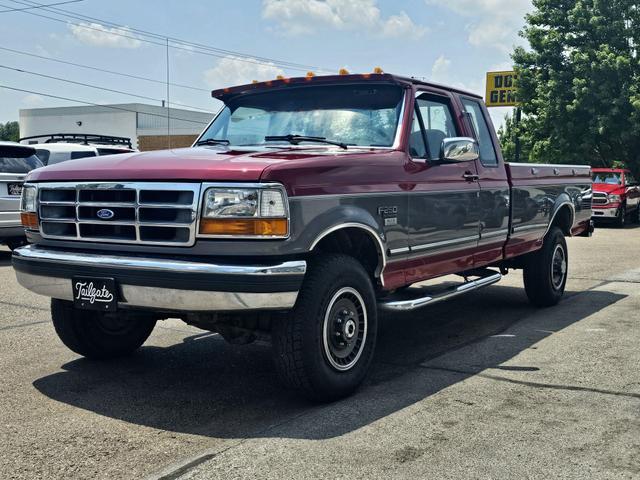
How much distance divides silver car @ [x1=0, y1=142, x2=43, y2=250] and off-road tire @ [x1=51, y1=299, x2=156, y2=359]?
616 cm

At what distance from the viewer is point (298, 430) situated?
397 cm

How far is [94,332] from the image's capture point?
5285mm

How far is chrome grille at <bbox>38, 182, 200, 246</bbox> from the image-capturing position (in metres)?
4.11

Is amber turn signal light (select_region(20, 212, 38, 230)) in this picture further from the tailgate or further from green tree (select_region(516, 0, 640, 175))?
green tree (select_region(516, 0, 640, 175))

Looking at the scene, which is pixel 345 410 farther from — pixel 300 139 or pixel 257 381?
pixel 300 139

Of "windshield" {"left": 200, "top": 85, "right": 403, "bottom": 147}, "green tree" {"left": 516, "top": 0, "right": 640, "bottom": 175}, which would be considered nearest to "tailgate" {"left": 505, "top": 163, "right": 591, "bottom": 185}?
"windshield" {"left": 200, "top": 85, "right": 403, "bottom": 147}

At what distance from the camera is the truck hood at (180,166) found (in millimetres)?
4059

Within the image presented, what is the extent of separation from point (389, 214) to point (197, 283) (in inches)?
60.5

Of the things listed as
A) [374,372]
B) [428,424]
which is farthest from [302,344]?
[374,372]

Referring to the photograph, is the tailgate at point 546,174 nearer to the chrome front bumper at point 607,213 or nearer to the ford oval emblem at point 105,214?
the ford oval emblem at point 105,214

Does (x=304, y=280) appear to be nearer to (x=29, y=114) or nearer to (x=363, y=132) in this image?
(x=363, y=132)

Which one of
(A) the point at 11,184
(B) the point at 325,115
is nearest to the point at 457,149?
(B) the point at 325,115

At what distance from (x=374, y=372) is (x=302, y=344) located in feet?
3.82

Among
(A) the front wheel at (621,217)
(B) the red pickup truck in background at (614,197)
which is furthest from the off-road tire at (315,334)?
(A) the front wheel at (621,217)
